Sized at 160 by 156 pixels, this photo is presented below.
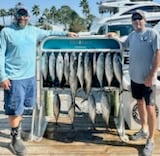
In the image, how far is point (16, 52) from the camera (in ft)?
15.8

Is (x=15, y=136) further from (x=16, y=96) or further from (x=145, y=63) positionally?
(x=145, y=63)

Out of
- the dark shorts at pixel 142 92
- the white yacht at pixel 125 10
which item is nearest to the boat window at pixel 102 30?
the white yacht at pixel 125 10

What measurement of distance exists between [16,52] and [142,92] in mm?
1587

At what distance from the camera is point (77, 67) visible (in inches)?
213

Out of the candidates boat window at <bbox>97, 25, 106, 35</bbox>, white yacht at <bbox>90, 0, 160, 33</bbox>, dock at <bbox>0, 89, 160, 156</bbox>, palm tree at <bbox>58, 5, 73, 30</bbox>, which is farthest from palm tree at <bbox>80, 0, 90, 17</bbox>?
dock at <bbox>0, 89, 160, 156</bbox>

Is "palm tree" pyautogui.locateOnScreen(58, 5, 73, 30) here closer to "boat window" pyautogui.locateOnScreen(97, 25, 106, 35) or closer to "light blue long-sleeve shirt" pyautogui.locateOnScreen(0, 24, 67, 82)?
"boat window" pyautogui.locateOnScreen(97, 25, 106, 35)

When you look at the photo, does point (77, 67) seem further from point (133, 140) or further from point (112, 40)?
point (133, 140)

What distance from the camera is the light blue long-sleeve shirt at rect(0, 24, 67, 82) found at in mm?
4770

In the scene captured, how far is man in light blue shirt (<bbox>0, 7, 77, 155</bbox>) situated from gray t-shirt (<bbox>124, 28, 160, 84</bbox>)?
120cm

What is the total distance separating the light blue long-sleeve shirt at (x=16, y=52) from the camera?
15.6ft

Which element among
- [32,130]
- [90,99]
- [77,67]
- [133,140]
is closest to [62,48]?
[77,67]

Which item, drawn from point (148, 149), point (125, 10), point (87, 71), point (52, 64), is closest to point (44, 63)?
point (52, 64)

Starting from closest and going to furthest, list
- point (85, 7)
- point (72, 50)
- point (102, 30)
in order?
point (72, 50), point (102, 30), point (85, 7)

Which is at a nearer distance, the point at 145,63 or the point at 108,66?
the point at 145,63
